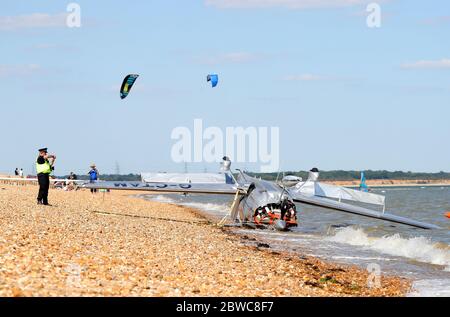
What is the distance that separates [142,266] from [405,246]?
13.7 meters

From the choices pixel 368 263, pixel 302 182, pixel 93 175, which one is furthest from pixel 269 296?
pixel 93 175

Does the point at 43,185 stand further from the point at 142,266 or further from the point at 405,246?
the point at 142,266

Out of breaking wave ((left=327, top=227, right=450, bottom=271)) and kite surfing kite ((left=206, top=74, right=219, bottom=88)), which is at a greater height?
kite surfing kite ((left=206, top=74, right=219, bottom=88))

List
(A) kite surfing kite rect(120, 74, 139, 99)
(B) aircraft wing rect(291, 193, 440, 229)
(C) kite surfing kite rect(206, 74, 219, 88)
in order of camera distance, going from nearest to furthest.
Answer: (B) aircraft wing rect(291, 193, 440, 229), (C) kite surfing kite rect(206, 74, 219, 88), (A) kite surfing kite rect(120, 74, 139, 99)

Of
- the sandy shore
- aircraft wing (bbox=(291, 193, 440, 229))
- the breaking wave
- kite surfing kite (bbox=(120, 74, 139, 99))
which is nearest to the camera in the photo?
the sandy shore

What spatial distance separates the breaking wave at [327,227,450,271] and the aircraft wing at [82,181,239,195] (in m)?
4.37

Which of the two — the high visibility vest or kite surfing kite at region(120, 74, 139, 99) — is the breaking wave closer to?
the high visibility vest

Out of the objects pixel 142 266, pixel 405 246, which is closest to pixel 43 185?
pixel 405 246

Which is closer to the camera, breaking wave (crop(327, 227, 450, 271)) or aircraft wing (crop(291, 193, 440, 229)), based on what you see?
breaking wave (crop(327, 227, 450, 271))

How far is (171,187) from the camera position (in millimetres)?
29469

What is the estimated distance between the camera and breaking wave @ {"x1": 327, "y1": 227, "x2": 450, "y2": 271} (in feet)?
72.0

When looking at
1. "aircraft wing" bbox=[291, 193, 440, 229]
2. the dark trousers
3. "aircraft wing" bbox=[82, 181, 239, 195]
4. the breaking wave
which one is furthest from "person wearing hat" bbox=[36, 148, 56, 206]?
the breaking wave
